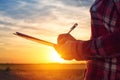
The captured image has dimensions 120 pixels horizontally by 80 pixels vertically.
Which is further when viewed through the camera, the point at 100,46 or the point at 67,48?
the point at 67,48

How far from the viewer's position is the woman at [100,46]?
12.5 feet

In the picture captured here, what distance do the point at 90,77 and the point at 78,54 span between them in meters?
0.27

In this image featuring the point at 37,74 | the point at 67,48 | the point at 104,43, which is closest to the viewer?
the point at 104,43

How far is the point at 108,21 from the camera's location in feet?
13.0

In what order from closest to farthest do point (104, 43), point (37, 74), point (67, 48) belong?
point (104, 43), point (67, 48), point (37, 74)

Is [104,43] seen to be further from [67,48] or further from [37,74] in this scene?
[37,74]

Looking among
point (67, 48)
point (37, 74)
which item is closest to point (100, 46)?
point (67, 48)

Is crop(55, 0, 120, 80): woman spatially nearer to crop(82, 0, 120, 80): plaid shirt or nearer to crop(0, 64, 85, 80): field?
crop(82, 0, 120, 80): plaid shirt

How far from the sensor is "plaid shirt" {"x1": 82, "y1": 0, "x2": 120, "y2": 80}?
3.78 meters

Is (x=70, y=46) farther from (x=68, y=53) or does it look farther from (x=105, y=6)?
(x=105, y=6)

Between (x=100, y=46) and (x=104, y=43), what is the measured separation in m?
0.04

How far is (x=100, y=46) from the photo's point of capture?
3.80m

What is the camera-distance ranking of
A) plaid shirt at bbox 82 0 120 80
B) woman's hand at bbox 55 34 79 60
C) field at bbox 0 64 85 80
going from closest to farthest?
plaid shirt at bbox 82 0 120 80
woman's hand at bbox 55 34 79 60
field at bbox 0 64 85 80

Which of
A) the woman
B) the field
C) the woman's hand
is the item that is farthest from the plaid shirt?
the field
